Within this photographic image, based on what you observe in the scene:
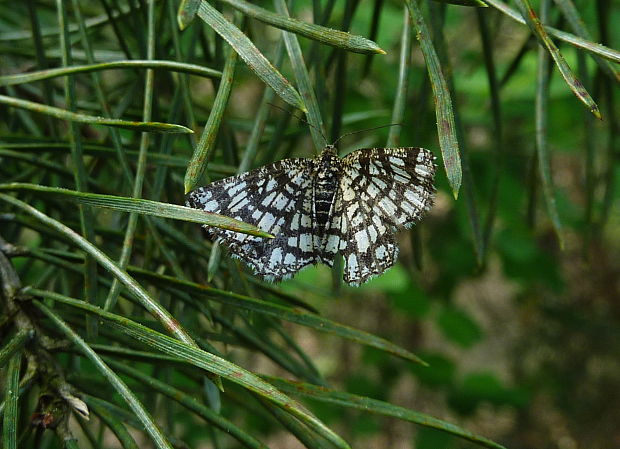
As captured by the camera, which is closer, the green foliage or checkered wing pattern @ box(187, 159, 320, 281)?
the green foliage

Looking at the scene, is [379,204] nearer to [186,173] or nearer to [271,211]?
[271,211]

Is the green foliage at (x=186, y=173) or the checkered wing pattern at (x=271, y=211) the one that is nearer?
the green foliage at (x=186, y=173)

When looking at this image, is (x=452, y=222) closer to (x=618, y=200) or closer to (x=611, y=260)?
(x=618, y=200)

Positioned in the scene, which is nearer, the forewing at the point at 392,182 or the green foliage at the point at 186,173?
the green foliage at the point at 186,173

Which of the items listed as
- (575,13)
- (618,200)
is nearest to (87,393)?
(575,13)
